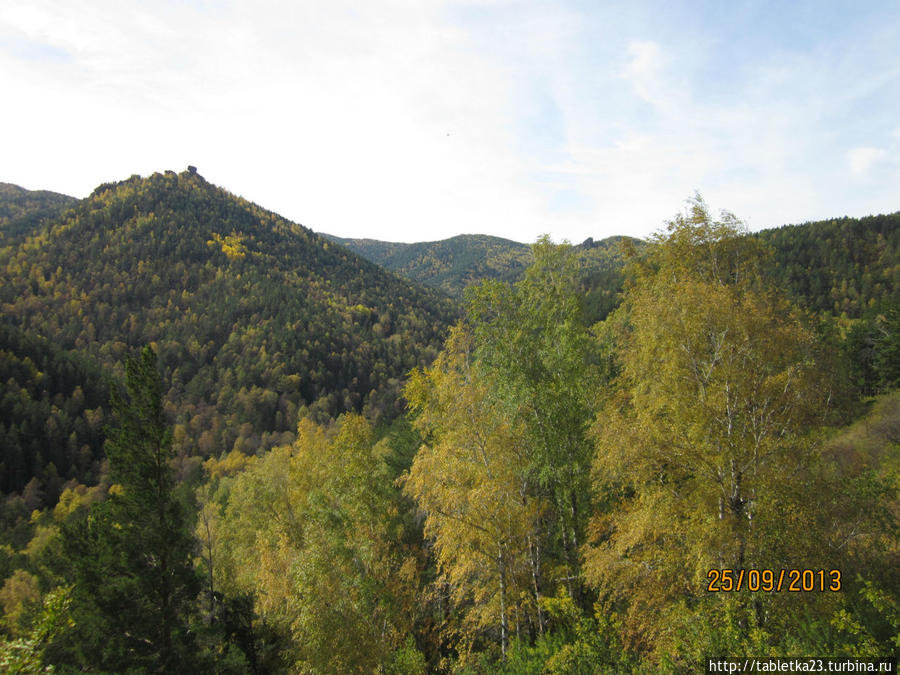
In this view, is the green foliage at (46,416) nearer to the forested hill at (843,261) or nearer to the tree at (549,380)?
the tree at (549,380)

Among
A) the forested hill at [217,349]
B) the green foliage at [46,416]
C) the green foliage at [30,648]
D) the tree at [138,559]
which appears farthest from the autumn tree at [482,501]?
the green foliage at [46,416]

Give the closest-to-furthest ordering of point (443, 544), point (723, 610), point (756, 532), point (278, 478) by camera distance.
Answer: point (723, 610)
point (756, 532)
point (443, 544)
point (278, 478)

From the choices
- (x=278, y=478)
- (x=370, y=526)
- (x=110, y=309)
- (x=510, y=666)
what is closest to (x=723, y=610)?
(x=510, y=666)

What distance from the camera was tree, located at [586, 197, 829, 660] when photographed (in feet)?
30.5

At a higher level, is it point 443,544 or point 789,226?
point 789,226

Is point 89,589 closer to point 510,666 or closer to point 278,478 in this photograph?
point 510,666

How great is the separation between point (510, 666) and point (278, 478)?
88.0 feet

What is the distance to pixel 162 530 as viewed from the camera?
51.1 ft

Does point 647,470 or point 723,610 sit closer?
point 723,610
